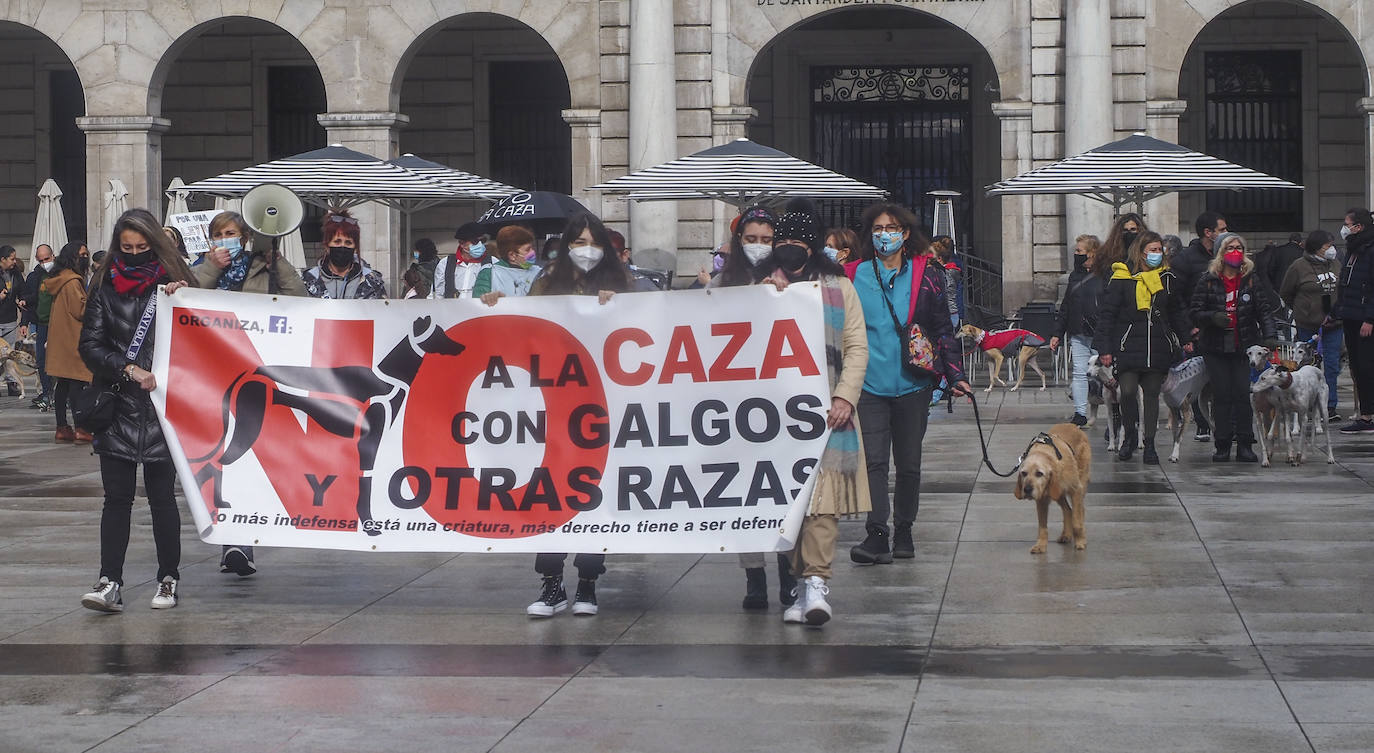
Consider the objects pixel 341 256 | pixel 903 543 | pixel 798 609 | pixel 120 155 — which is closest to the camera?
pixel 798 609

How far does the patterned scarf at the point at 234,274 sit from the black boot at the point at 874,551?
132 inches

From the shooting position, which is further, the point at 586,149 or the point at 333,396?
the point at 586,149

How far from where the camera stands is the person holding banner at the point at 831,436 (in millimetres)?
8188

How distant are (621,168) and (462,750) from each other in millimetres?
19756

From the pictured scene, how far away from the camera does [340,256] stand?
10227mm

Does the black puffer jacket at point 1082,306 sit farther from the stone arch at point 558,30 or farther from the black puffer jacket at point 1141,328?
the stone arch at point 558,30

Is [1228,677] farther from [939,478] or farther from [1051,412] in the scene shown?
[1051,412]

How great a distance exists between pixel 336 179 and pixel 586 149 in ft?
21.7

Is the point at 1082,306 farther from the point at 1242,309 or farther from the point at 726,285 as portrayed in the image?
the point at 726,285

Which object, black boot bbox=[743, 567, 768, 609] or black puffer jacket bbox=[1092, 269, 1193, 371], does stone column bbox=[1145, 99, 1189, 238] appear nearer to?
black puffer jacket bbox=[1092, 269, 1193, 371]

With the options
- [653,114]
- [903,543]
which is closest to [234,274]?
Answer: [903,543]

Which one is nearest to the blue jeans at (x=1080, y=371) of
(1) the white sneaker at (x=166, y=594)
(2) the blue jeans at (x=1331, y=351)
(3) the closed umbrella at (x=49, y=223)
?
(2) the blue jeans at (x=1331, y=351)

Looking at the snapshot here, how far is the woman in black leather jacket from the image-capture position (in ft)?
28.9

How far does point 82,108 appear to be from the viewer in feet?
101
